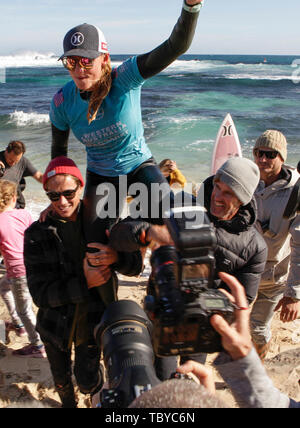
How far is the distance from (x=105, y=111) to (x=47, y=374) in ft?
7.85

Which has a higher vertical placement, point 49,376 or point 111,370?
point 111,370

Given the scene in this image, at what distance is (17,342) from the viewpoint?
12.7 feet

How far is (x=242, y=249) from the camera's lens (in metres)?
2.31

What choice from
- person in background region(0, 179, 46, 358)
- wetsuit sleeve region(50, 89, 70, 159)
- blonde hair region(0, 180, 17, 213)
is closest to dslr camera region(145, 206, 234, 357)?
wetsuit sleeve region(50, 89, 70, 159)

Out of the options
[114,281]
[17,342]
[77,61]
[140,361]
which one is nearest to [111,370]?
[140,361]

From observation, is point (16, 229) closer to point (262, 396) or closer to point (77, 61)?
point (77, 61)

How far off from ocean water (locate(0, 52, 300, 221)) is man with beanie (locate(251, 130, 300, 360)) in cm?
304

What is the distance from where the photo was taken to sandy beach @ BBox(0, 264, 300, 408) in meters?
3.21

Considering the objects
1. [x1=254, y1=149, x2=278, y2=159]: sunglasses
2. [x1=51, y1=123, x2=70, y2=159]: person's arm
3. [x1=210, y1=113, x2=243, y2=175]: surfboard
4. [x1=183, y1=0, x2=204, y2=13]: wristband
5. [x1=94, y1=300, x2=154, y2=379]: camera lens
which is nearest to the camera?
[x1=94, y1=300, x2=154, y2=379]: camera lens

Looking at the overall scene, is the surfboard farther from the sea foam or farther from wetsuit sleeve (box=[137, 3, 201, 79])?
the sea foam

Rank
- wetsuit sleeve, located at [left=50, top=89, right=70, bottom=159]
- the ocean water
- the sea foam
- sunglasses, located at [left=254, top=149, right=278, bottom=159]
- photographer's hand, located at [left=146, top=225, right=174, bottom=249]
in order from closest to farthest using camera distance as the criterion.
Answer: photographer's hand, located at [left=146, top=225, right=174, bottom=249]
wetsuit sleeve, located at [left=50, top=89, right=70, bottom=159]
sunglasses, located at [left=254, top=149, right=278, bottom=159]
the ocean water
the sea foam

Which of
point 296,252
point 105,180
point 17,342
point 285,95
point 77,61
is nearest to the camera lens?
point 77,61

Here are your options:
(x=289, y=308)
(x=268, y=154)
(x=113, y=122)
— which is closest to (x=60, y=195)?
(x=113, y=122)

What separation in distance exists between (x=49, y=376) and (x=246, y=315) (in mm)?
2606
